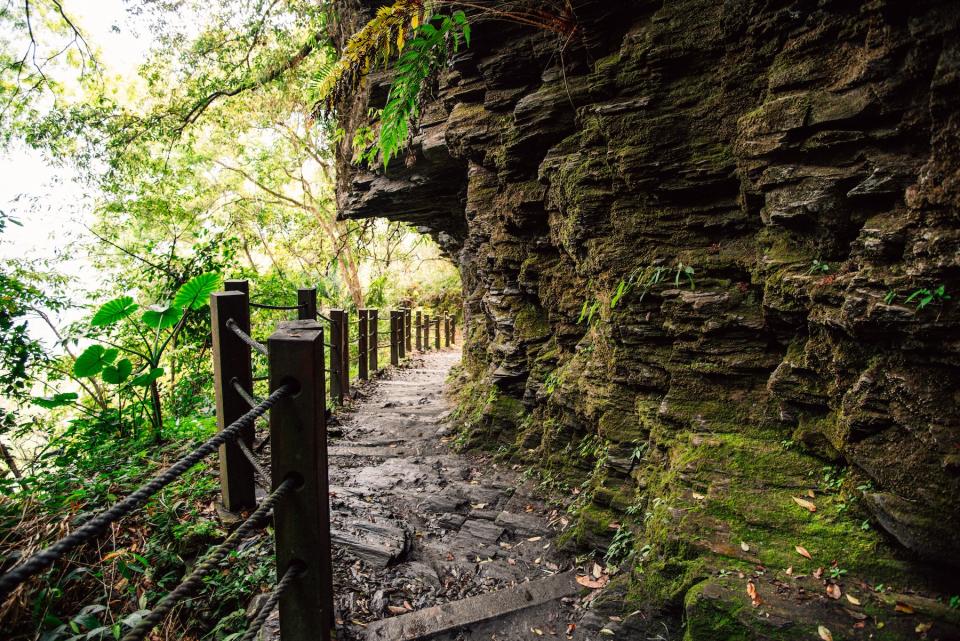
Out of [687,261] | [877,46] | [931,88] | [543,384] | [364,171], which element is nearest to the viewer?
[931,88]

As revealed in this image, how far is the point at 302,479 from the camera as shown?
1688 mm

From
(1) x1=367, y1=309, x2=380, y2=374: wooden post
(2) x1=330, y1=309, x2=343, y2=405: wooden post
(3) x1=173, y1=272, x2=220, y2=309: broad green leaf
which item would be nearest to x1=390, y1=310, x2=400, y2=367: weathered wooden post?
(1) x1=367, y1=309, x2=380, y2=374: wooden post

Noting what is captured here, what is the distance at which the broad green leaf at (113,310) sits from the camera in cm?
414

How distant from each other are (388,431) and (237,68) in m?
8.73

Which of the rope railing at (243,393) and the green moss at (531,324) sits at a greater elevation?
the green moss at (531,324)

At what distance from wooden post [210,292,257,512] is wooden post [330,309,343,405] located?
13.2 ft

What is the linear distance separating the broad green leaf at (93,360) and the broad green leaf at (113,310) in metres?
0.26

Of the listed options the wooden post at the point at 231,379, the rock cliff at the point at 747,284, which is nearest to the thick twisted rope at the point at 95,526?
the wooden post at the point at 231,379

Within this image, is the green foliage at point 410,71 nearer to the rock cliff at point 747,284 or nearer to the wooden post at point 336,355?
the rock cliff at point 747,284

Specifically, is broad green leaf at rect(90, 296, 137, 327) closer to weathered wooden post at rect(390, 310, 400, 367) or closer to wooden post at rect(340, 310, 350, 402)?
wooden post at rect(340, 310, 350, 402)

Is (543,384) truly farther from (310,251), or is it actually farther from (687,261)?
(310,251)

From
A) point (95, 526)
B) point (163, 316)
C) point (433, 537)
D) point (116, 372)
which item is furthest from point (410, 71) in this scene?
point (95, 526)

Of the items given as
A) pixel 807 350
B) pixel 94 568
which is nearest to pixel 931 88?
pixel 807 350

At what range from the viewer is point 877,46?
227cm
